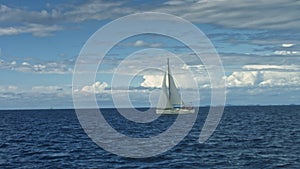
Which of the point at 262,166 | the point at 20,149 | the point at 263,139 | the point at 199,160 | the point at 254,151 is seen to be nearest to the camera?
the point at 262,166

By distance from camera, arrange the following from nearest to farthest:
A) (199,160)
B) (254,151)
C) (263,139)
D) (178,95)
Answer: (199,160), (254,151), (263,139), (178,95)

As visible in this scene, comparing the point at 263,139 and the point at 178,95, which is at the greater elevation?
the point at 178,95

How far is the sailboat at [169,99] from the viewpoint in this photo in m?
159

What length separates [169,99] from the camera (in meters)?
161

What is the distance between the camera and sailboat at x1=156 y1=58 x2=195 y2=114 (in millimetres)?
158750

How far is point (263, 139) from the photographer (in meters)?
73.9

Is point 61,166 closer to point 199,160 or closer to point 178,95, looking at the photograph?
point 199,160

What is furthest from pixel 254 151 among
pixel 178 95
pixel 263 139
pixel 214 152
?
pixel 178 95

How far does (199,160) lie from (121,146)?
17.3m

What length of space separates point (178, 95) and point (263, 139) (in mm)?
87603

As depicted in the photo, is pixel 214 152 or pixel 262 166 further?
pixel 214 152

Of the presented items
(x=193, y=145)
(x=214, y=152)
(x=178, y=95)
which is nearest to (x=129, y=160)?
(x=214, y=152)

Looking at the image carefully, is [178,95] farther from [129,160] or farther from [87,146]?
[129,160]

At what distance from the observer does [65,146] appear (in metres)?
68.7
